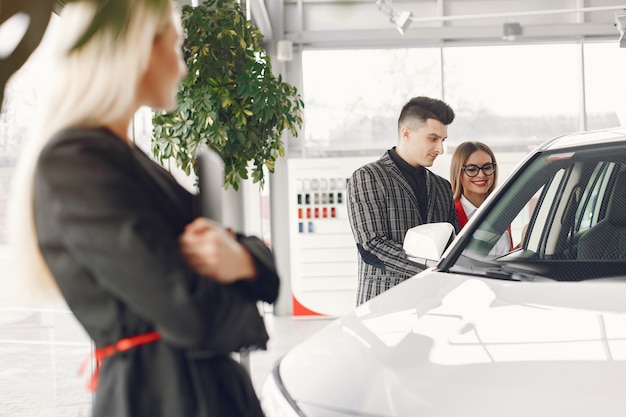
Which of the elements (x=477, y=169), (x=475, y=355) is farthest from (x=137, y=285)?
(x=477, y=169)

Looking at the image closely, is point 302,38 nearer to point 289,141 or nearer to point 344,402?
point 289,141

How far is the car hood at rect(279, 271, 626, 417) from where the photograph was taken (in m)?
1.27

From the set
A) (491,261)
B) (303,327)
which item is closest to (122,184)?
(491,261)

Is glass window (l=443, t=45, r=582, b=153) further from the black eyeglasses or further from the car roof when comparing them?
the car roof

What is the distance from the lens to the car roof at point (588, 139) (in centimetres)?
222

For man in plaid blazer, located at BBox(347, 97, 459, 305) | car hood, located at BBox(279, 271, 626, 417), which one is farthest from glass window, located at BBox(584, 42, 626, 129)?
car hood, located at BBox(279, 271, 626, 417)

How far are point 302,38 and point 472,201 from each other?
539cm

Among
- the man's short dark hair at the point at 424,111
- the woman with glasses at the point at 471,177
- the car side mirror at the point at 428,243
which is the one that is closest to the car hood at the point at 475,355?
the car side mirror at the point at 428,243

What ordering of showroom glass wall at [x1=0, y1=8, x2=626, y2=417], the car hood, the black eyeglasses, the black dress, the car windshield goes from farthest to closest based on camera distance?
showroom glass wall at [x1=0, y1=8, x2=626, y2=417] < the black eyeglasses < the car windshield < the car hood < the black dress

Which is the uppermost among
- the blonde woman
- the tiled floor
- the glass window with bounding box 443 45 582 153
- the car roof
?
the glass window with bounding box 443 45 582 153

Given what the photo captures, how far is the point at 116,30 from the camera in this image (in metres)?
0.38

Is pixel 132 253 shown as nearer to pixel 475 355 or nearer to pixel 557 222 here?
pixel 475 355

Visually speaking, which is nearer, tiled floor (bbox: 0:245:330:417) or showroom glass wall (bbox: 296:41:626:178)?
tiled floor (bbox: 0:245:330:417)

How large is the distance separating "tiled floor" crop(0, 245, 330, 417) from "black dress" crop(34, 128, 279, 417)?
4.66 feet
